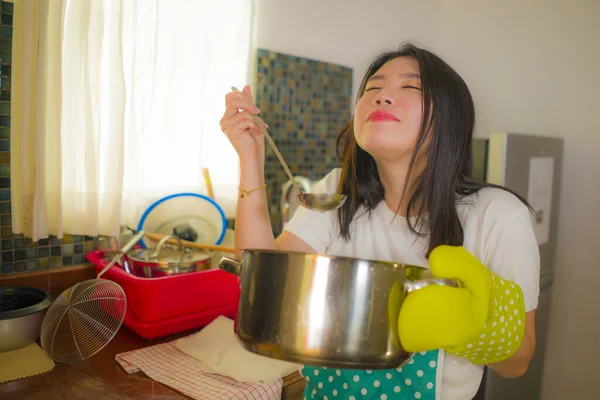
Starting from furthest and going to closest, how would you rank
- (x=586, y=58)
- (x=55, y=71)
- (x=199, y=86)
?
(x=586, y=58), (x=199, y=86), (x=55, y=71)

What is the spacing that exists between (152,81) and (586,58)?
5.50 feet

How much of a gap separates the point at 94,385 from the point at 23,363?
0.62 feet

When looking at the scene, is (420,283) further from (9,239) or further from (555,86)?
(555,86)

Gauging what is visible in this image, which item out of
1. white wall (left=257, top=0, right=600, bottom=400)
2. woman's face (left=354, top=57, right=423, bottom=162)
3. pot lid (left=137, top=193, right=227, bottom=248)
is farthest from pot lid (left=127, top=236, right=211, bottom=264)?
white wall (left=257, top=0, right=600, bottom=400)

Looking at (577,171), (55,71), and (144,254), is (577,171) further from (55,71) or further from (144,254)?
(55,71)

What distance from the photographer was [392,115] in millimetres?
861

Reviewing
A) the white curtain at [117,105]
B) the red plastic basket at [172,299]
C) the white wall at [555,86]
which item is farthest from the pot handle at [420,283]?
the white wall at [555,86]

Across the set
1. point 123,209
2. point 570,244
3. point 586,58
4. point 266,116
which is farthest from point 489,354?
point 586,58

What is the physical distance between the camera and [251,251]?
61 centimetres

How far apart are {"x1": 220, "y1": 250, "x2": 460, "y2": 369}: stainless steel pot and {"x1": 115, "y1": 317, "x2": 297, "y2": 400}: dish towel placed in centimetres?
41

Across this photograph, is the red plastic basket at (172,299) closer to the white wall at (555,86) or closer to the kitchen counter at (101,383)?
the kitchen counter at (101,383)

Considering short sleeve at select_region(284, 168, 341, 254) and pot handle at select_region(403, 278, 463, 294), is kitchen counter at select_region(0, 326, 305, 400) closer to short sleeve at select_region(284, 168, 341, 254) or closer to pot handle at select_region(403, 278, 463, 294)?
short sleeve at select_region(284, 168, 341, 254)

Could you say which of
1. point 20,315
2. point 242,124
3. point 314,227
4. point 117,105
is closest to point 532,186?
point 314,227

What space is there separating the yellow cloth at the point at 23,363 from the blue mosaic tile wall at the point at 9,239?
250mm
